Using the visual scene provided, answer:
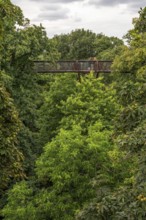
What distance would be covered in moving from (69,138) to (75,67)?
398 inches

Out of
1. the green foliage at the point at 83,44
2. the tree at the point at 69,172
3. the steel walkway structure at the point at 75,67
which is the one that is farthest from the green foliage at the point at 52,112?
the green foliage at the point at 83,44

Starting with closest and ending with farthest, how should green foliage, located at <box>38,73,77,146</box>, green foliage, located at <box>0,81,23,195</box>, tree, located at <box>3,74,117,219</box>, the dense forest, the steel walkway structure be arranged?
the dense forest < green foliage, located at <box>0,81,23,195</box> < tree, located at <box>3,74,117,219</box> < green foliage, located at <box>38,73,77,146</box> < the steel walkway structure

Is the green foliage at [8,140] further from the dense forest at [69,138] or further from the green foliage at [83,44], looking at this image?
the green foliage at [83,44]

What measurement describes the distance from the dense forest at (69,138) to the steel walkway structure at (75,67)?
692mm

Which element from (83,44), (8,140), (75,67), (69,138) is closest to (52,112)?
(75,67)

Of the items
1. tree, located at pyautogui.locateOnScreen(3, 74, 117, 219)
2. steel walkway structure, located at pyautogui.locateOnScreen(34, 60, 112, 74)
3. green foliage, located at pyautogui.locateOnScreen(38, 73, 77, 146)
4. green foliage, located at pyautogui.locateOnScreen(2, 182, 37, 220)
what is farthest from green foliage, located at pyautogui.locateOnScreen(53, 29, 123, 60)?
green foliage, located at pyautogui.locateOnScreen(2, 182, 37, 220)

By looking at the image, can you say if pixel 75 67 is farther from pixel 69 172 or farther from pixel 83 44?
pixel 83 44

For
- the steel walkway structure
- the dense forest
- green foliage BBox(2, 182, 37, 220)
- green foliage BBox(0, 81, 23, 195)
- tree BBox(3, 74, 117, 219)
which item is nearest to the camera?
the dense forest

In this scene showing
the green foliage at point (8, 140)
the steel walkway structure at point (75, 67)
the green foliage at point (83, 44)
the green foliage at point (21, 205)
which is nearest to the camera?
the green foliage at point (8, 140)

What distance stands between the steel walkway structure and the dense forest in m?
0.69

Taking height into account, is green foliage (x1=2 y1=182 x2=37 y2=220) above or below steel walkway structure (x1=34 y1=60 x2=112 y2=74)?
below

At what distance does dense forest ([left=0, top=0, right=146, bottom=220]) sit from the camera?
703 centimetres

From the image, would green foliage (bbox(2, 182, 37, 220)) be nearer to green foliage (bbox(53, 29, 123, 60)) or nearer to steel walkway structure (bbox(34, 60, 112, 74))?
steel walkway structure (bbox(34, 60, 112, 74))

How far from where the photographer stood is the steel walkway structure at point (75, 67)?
23875 millimetres
